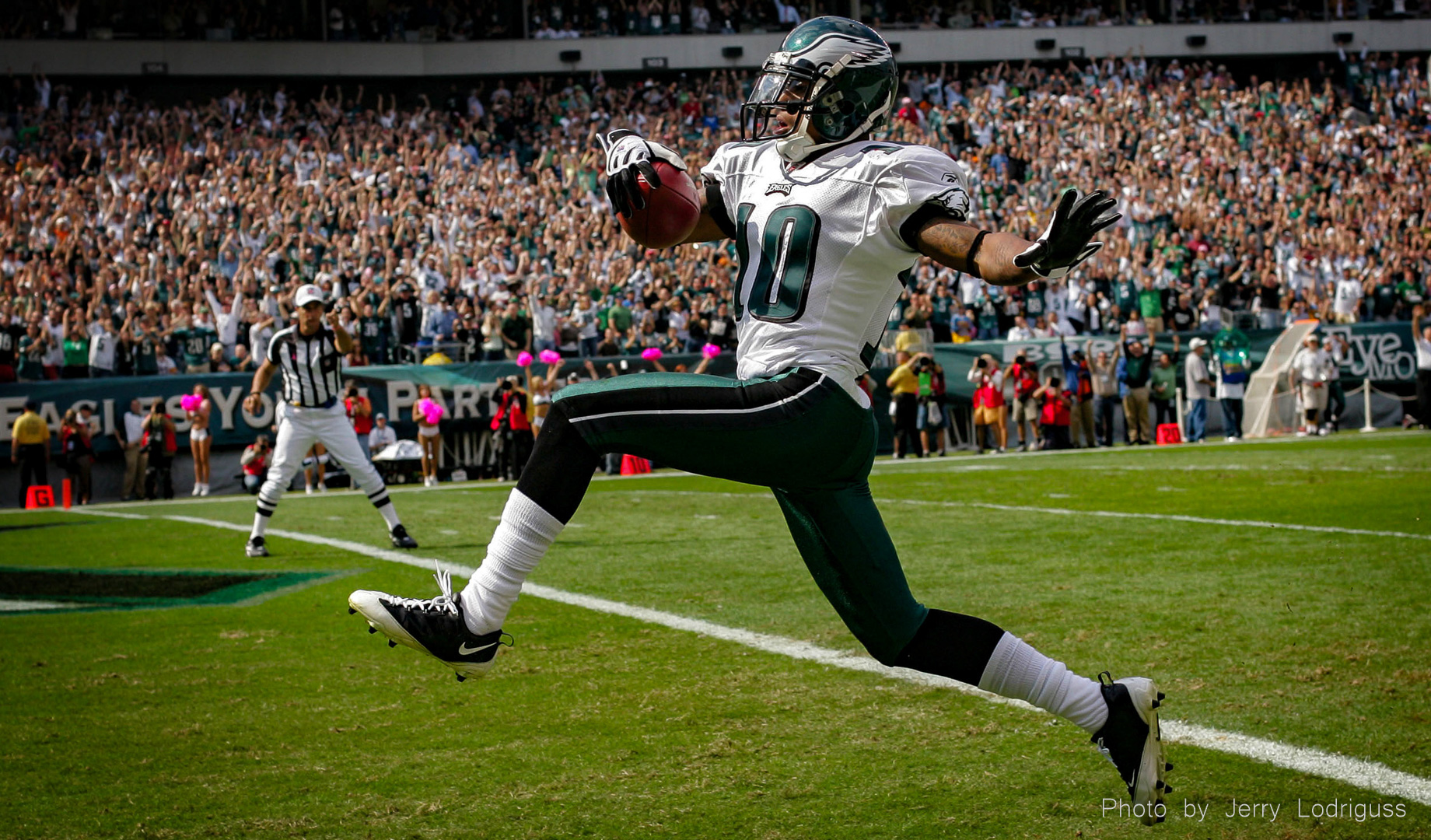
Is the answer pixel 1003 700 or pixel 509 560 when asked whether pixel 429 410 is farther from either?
pixel 509 560

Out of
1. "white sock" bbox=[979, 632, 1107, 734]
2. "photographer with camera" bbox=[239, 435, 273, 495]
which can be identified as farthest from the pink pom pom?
"white sock" bbox=[979, 632, 1107, 734]

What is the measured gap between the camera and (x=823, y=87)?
353 centimetres

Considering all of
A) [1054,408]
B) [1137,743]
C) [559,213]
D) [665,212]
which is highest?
[559,213]

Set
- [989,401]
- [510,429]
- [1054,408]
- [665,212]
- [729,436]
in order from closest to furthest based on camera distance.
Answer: [729,436] → [665,212] → [510,429] → [1054,408] → [989,401]

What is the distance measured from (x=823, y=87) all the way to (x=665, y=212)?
1.72ft

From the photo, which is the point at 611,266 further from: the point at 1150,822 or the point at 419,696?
the point at 1150,822

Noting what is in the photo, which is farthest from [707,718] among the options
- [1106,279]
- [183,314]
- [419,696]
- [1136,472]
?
[1106,279]

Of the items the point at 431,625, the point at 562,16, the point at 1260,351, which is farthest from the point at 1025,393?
the point at 431,625

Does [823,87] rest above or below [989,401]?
above

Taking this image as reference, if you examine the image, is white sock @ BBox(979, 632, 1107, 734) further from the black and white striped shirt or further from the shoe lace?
the black and white striped shirt

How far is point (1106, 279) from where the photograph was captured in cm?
2347

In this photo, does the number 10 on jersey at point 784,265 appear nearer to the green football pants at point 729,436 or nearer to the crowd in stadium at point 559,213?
the green football pants at point 729,436

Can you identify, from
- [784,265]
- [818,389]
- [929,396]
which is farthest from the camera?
[929,396]

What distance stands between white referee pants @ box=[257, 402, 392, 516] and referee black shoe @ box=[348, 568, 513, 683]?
22.3ft
